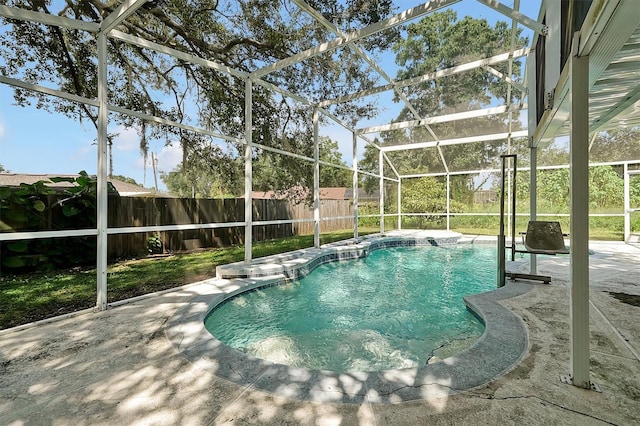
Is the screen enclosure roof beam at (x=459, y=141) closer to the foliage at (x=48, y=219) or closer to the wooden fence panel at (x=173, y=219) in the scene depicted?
the wooden fence panel at (x=173, y=219)

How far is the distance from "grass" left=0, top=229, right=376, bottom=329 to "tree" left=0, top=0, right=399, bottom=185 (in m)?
2.37

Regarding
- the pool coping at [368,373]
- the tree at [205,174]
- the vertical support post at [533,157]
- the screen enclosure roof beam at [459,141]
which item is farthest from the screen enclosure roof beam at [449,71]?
the pool coping at [368,373]

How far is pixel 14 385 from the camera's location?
1842mm

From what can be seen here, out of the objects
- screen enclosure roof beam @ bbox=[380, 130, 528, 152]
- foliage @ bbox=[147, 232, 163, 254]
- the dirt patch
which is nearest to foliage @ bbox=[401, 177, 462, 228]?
screen enclosure roof beam @ bbox=[380, 130, 528, 152]

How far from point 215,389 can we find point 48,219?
5611 mm

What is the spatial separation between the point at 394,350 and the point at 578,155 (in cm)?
212

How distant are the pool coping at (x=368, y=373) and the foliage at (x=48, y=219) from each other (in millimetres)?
4004

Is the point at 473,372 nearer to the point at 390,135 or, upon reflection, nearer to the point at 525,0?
the point at 525,0

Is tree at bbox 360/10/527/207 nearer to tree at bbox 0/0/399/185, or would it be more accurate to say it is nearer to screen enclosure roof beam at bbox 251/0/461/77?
tree at bbox 0/0/399/185

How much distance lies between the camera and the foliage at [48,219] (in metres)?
4.65

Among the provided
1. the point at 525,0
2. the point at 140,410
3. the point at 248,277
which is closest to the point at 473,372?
the point at 140,410

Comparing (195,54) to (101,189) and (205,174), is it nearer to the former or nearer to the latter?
(205,174)

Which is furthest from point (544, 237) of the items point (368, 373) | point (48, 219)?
point (48, 219)

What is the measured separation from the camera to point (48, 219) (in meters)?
5.29
